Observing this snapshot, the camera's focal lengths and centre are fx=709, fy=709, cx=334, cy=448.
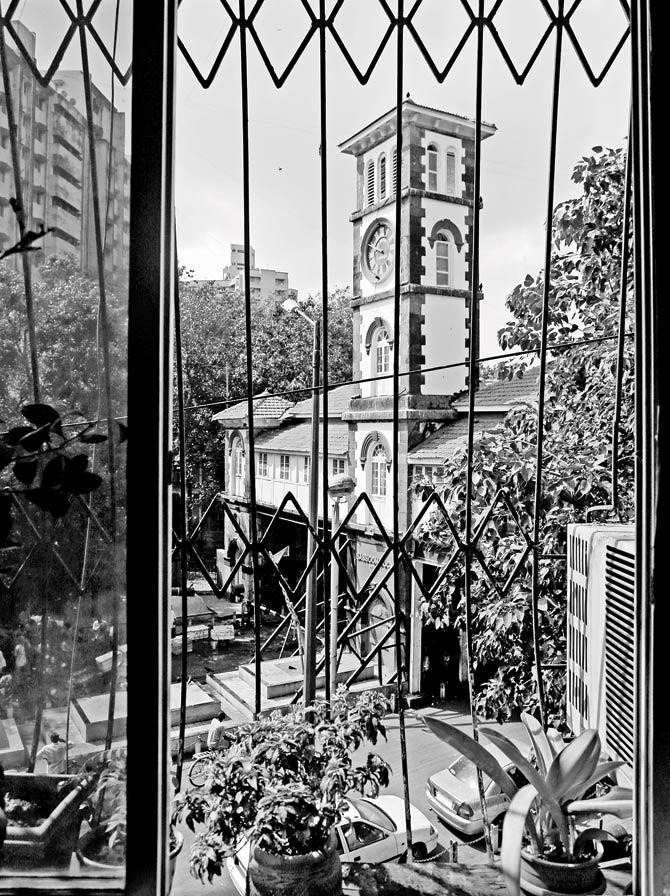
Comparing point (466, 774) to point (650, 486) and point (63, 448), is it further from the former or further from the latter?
point (63, 448)

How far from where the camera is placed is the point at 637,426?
0.93m

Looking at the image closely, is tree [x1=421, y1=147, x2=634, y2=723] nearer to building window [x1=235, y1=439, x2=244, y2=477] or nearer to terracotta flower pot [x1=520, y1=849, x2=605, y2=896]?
terracotta flower pot [x1=520, y1=849, x2=605, y2=896]

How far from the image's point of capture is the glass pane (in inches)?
33.8

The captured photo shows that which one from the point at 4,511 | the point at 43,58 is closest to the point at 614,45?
the point at 43,58

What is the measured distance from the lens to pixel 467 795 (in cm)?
271

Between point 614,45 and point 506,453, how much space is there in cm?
179

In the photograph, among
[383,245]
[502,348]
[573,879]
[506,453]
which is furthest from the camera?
[383,245]

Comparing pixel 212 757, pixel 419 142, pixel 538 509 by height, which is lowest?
pixel 212 757

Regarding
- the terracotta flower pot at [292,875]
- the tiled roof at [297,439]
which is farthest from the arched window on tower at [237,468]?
the terracotta flower pot at [292,875]

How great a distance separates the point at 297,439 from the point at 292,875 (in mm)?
10244

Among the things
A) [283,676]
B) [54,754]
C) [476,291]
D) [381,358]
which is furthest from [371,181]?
[54,754]

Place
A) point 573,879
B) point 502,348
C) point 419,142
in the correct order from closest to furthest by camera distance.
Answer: point 573,879 < point 502,348 < point 419,142

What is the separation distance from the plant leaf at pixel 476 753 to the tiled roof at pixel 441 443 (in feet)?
21.3

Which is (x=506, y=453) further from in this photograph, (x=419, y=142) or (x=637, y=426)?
(x=419, y=142)
